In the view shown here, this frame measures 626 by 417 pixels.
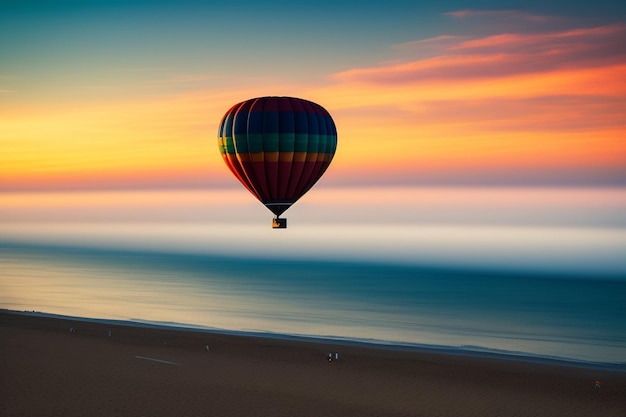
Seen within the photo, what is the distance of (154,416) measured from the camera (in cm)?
2595

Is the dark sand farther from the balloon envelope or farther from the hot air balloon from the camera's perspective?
the balloon envelope

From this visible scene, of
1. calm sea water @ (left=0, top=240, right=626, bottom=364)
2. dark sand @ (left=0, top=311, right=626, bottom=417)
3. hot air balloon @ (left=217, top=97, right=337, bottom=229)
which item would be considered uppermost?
hot air balloon @ (left=217, top=97, right=337, bottom=229)

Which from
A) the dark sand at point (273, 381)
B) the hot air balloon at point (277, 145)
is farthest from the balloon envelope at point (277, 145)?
the dark sand at point (273, 381)

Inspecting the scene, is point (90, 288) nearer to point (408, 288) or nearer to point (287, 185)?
point (408, 288)

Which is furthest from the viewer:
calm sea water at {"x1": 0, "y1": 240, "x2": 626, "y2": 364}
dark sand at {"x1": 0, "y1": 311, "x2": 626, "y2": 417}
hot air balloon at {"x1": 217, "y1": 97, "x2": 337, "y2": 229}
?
calm sea water at {"x1": 0, "y1": 240, "x2": 626, "y2": 364}

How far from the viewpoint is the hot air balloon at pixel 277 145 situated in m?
34.9

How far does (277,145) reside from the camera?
34.9 metres

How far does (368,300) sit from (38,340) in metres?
46.7

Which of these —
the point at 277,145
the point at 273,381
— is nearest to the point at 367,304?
the point at 277,145

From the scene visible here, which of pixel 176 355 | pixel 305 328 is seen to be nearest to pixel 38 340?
pixel 176 355

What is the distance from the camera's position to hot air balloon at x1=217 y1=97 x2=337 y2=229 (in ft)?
115

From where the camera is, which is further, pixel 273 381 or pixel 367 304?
pixel 367 304

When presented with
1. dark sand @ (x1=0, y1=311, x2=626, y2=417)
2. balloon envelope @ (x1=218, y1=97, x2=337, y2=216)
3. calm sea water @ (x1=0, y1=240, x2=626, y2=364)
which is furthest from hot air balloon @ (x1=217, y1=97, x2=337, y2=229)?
calm sea water @ (x1=0, y1=240, x2=626, y2=364)

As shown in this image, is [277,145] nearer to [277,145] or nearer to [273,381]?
[277,145]
